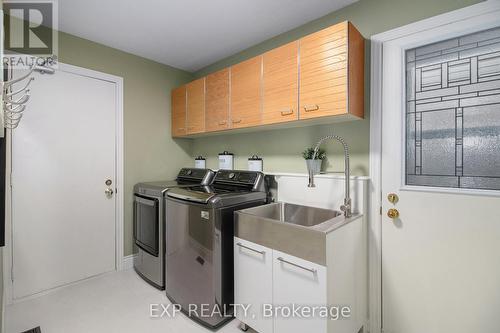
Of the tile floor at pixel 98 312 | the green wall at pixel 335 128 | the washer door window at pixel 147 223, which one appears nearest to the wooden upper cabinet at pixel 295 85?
the green wall at pixel 335 128

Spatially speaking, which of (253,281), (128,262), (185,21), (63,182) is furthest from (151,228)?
(185,21)

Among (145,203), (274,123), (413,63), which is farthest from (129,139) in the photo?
(413,63)

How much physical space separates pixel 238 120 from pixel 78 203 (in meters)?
1.83

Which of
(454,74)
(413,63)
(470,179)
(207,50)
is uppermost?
(207,50)

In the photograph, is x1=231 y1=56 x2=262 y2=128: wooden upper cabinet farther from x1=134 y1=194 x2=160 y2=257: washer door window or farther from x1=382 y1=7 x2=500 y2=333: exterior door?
x1=134 y1=194 x2=160 y2=257: washer door window

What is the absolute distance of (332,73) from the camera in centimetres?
161

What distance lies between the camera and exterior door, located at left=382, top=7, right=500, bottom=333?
4.52 ft

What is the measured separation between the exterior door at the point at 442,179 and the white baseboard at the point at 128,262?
2579 millimetres

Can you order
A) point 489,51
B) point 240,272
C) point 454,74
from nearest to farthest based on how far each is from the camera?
point 489,51
point 454,74
point 240,272

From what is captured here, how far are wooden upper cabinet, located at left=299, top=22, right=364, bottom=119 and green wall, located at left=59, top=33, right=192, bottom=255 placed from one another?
197cm

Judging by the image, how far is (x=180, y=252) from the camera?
204 centimetres

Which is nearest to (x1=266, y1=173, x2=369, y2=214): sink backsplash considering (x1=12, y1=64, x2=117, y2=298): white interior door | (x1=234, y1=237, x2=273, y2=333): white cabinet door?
(x1=234, y1=237, x2=273, y2=333): white cabinet door

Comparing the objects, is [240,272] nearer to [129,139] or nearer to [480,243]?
[480,243]

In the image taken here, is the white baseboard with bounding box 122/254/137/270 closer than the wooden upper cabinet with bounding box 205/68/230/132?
No
